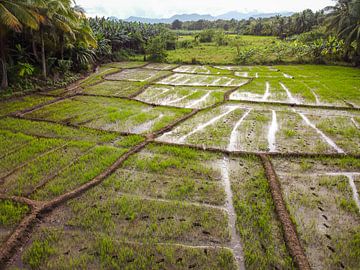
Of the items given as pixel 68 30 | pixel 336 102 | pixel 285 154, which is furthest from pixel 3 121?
pixel 336 102

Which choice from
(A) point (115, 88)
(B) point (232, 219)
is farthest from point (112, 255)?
(A) point (115, 88)

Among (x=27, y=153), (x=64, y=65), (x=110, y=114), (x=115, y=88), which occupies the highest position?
(x=64, y=65)

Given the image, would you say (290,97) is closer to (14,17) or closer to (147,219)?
(147,219)

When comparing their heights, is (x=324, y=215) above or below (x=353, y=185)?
below

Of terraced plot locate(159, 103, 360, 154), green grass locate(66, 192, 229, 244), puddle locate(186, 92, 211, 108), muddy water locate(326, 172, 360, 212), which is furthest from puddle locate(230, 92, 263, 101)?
green grass locate(66, 192, 229, 244)

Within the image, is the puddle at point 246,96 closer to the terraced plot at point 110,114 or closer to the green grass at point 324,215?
the terraced plot at point 110,114

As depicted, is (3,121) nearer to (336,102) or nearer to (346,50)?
(336,102)
